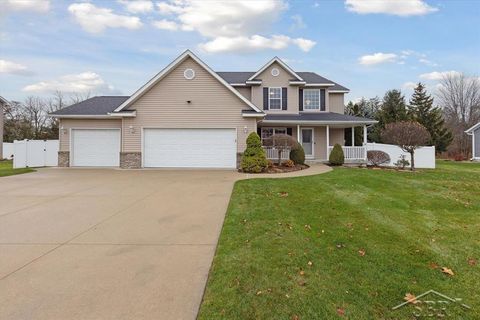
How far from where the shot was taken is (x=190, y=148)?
645 inches

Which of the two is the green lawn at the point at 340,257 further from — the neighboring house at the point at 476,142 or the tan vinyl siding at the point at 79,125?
the neighboring house at the point at 476,142

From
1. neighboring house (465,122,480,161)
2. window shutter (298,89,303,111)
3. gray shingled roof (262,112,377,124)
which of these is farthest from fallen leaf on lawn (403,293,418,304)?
neighboring house (465,122,480,161)

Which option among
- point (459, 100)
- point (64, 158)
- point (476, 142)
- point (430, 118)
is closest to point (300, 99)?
point (64, 158)

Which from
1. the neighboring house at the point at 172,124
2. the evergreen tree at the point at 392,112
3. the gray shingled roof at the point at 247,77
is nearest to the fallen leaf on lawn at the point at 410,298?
the neighboring house at the point at 172,124

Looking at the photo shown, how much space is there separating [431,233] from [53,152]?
2139cm

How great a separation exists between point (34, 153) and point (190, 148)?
11.0m

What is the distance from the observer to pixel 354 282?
3363 millimetres

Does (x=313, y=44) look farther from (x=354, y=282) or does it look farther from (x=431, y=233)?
(x=354, y=282)

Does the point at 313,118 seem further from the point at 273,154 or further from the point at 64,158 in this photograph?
the point at 64,158

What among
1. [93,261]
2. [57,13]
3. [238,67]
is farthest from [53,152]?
[93,261]

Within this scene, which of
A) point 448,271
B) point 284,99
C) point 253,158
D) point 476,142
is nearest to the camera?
point 448,271

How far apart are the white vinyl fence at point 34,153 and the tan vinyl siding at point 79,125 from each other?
3020 millimetres

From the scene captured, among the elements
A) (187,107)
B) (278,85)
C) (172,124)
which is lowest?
(172,124)

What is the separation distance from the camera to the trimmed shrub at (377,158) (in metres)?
17.5
